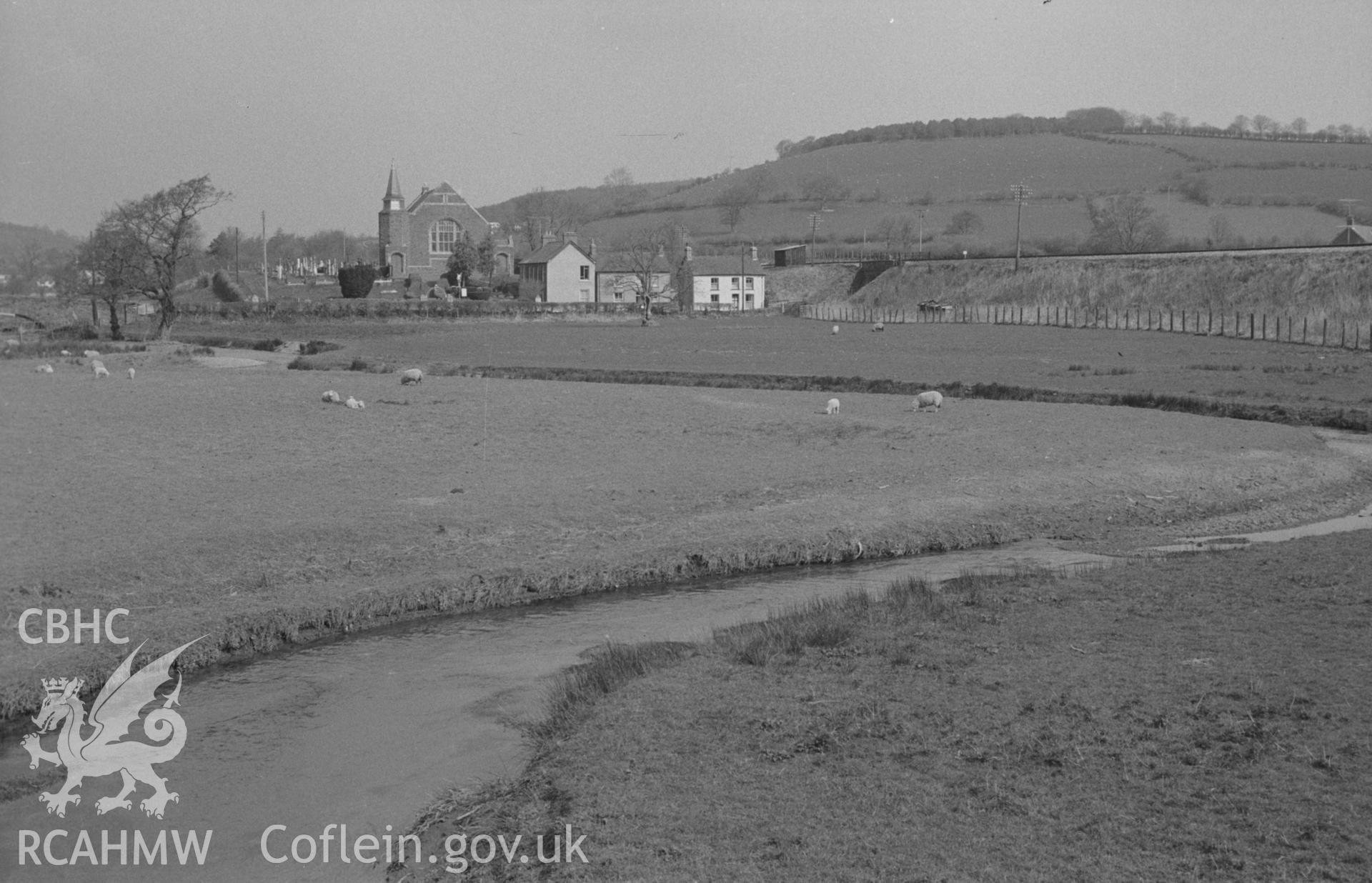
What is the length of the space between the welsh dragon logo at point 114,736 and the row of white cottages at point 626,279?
111294mm

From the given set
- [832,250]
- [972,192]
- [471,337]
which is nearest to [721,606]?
[471,337]

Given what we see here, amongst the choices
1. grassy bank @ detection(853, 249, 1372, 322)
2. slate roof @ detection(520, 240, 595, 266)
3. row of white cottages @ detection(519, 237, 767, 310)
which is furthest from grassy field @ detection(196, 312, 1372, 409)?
slate roof @ detection(520, 240, 595, 266)

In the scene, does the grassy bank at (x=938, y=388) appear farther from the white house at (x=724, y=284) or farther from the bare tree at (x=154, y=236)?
the white house at (x=724, y=284)

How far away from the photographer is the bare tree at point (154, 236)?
73812mm

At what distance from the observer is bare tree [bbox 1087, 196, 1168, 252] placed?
130750 mm

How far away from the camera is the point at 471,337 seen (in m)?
80.2

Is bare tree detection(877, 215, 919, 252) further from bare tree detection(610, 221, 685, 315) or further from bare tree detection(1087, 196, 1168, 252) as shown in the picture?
bare tree detection(610, 221, 685, 315)

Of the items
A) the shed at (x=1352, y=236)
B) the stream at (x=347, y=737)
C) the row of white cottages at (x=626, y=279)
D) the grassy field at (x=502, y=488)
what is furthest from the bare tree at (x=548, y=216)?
the stream at (x=347, y=737)

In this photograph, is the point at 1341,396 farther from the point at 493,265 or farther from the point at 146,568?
the point at 493,265

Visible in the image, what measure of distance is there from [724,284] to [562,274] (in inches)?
779

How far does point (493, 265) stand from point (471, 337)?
5639 centimetres

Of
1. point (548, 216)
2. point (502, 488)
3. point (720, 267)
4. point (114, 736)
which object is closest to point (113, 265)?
point (502, 488)

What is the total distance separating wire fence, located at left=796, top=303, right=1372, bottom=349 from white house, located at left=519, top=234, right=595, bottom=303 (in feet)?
78.7

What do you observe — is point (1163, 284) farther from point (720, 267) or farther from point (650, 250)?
point (650, 250)
